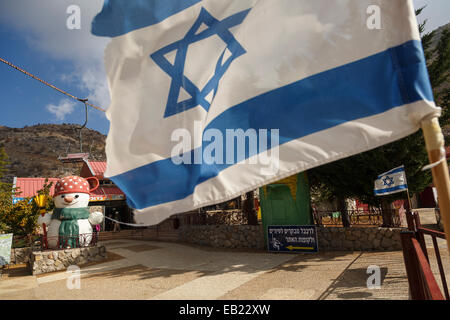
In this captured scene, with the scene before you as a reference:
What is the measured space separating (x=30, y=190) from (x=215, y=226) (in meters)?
16.6

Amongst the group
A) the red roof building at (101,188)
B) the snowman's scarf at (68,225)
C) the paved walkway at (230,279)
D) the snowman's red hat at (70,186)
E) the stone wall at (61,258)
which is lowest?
the paved walkway at (230,279)

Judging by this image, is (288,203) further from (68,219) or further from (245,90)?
(245,90)

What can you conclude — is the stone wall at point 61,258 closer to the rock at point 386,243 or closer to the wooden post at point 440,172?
the rock at point 386,243

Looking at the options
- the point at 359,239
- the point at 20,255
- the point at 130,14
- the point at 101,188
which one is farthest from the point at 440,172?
the point at 101,188

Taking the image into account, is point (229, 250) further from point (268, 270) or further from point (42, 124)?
point (42, 124)

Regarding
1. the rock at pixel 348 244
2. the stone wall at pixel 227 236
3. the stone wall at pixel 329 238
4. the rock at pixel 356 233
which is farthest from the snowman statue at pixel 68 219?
the rock at pixel 356 233

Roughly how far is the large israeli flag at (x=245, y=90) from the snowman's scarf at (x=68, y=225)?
1020 cm

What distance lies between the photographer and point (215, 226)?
13484 millimetres

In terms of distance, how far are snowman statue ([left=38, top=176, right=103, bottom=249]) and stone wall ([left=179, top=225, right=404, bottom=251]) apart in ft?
17.9

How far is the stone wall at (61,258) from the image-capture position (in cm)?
954

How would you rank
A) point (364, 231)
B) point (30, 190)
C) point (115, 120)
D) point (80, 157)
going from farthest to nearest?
1. point (80, 157)
2. point (30, 190)
3. point (364, 231)
4. point (115, 120)

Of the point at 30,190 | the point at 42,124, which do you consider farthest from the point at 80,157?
the point at 42,124

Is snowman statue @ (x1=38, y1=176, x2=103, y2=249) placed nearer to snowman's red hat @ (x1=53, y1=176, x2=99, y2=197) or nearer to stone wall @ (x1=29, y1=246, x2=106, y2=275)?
snowman's red hat @ (x1=53, y1=176, x2=99, y2=197)

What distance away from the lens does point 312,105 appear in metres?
1.81
